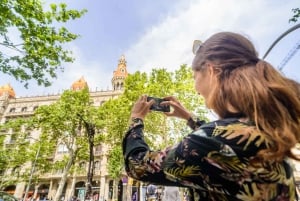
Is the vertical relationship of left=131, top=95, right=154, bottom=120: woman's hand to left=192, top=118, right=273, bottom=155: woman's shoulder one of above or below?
above

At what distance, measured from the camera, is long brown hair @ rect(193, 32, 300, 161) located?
3.02 feet

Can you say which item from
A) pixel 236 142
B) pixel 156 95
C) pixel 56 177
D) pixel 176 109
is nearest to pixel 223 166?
pixel 236 142

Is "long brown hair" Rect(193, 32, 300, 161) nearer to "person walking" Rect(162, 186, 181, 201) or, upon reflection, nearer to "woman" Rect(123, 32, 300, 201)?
"woman" Rect(123, 32, 300, 201)

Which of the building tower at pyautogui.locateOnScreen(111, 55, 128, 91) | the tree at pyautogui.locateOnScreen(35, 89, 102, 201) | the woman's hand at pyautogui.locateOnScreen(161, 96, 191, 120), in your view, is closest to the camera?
the woman's hand at pyautogui.locateOnScreen(161, 96, 191, 120)

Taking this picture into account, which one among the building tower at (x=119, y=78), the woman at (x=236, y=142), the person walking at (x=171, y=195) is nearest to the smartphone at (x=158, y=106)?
the woman at (x=236, y=142)

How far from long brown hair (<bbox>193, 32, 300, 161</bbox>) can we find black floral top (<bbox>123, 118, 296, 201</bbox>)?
5 centimetres

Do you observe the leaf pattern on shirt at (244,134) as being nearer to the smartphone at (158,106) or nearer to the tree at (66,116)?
the smartphone at (158,106)

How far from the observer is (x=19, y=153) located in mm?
35219

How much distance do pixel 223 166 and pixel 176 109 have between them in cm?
81

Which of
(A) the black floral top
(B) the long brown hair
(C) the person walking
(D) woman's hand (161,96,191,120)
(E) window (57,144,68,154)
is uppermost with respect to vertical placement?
(E) window (57,144,68,154)

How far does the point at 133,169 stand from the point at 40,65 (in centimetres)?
915

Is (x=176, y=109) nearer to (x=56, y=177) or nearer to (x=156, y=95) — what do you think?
(x=156, y=95)

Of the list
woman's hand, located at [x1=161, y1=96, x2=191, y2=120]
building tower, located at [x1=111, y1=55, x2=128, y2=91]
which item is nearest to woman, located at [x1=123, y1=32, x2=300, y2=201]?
woman's hand, located at [x1=161, y1=96, x2=191, y2=120]

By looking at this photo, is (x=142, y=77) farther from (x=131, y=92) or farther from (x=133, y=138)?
(x=133, y=138)
